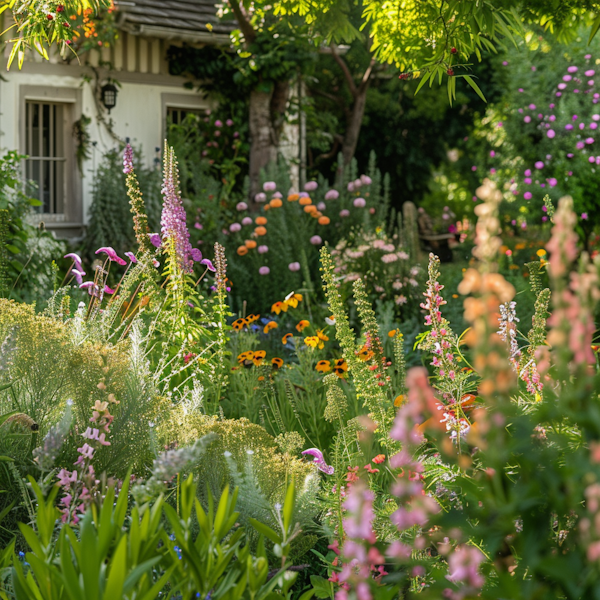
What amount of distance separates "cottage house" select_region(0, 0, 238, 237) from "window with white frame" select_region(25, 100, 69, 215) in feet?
0.04

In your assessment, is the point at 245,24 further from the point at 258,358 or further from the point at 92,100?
the point at 258,358

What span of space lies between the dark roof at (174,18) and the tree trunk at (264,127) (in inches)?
39.6

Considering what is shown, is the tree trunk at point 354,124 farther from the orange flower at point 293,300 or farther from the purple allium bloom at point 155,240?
the purple allium bloom at point 155,240

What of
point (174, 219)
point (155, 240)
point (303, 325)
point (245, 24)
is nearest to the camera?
point (174, 219)

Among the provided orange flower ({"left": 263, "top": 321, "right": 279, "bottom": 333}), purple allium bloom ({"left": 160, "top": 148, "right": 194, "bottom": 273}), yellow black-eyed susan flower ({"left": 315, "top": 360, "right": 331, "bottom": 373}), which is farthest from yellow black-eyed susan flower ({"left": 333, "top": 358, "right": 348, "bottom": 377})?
orange flower ({"left": 263, "top": 321, "right": 279, "bottom": 333})

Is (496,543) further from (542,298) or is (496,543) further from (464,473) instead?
(542,298)

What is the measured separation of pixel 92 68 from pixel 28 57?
77cm

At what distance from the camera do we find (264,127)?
357 inches

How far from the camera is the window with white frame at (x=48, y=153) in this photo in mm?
9055

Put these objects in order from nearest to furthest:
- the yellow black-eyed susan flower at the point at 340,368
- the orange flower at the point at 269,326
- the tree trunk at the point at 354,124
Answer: the yellow black-eyed susan flower at the point at 340,368 → the orange flower at the point at 269,326 → the tree trunk at the point at 354,124

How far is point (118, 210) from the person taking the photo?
8859 millimetres

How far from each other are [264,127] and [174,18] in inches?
68.8

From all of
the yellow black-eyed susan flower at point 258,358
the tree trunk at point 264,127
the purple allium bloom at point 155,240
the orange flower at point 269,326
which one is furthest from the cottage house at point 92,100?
the yellow black-eyed susan flower at point 258,358

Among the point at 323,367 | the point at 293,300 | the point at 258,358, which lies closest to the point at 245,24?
the point at 293,300
